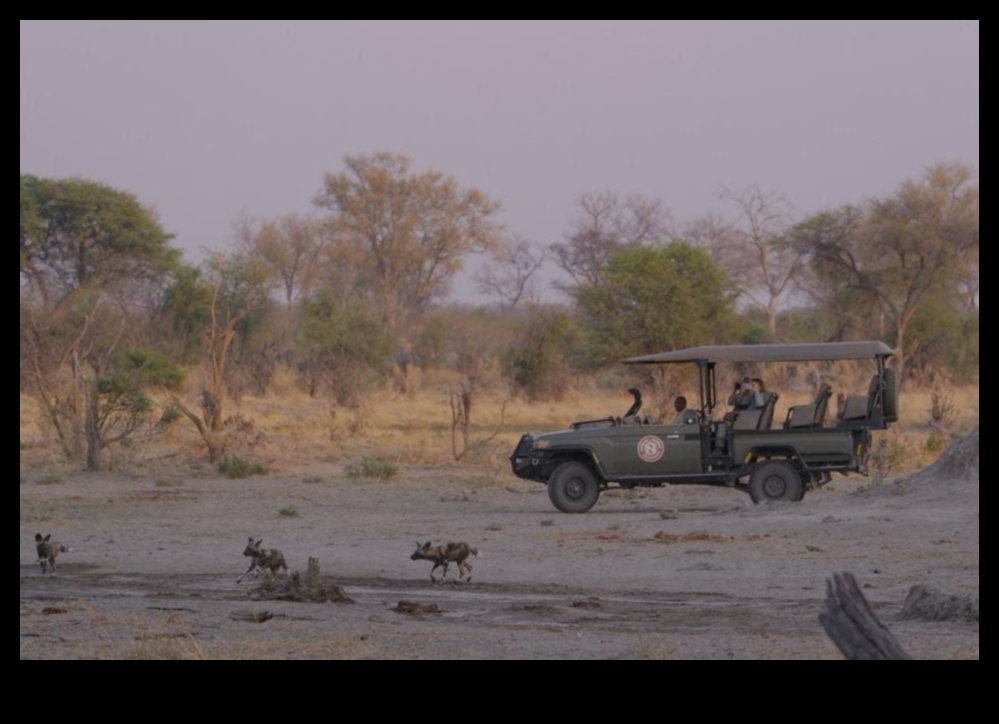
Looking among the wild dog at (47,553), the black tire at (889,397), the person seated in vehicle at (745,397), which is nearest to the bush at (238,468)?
the person seated in vehicle at (745,397)

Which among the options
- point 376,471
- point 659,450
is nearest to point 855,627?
point 659,450

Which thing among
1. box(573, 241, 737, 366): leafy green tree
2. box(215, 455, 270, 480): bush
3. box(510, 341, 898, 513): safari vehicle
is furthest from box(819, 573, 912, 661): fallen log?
box(573, 241, 737, 366): leafy green tree

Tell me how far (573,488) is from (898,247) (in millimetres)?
29953

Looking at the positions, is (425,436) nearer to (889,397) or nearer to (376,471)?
(376,471)

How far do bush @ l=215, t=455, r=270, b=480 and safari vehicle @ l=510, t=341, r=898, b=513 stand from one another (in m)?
8.57

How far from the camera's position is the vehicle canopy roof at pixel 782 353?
20.3 m

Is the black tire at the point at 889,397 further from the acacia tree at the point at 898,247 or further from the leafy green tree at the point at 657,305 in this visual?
the acacia tree at the point at 898,247

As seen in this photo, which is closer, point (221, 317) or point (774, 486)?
point (774, 486)

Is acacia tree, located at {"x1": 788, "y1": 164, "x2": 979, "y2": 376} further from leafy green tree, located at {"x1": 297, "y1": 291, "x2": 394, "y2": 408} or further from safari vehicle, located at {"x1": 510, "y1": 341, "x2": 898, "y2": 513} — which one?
safari vehicle, located at {"x1": 510, "y1": 341, "x2": 898, "y2": 513}

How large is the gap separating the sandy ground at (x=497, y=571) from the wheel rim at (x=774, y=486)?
388 mm

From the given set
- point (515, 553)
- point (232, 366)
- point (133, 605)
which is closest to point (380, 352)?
point (232, 366)

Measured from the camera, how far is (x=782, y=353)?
811 inches
